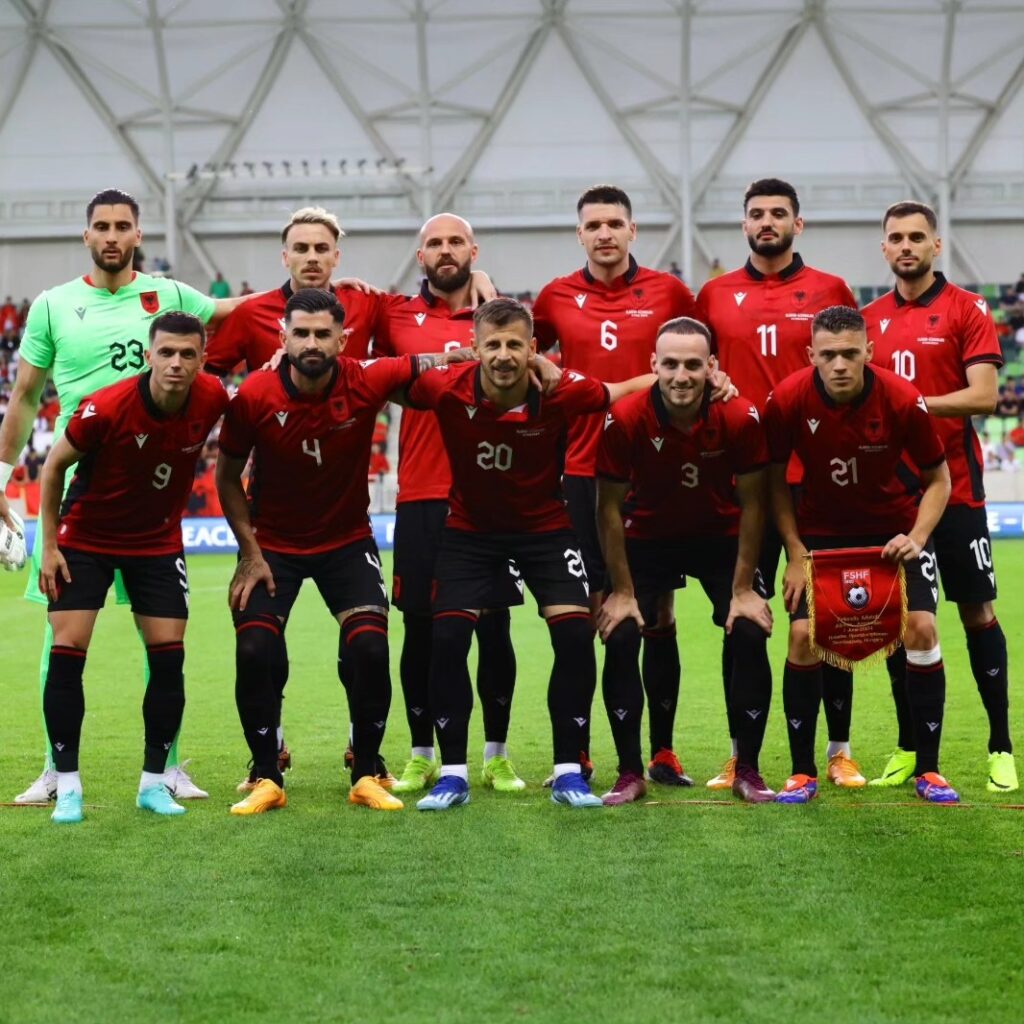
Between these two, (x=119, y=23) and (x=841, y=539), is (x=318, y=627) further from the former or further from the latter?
(x=119, y=23)

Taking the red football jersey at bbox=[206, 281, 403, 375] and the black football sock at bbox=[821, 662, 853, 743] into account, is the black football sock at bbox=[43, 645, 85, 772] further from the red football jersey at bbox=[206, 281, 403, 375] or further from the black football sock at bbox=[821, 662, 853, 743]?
the black football sock at bbox=[821, 662, 853, 743]

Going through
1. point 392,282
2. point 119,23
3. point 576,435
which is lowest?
point 576,435

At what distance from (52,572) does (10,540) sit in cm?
34

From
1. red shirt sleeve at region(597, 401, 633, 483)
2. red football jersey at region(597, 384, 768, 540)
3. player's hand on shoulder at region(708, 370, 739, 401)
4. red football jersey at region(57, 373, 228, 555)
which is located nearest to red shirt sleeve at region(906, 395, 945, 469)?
red football jersey at region(597, 384, 768, 540)

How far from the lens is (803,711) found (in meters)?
6.29

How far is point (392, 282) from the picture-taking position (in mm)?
33031

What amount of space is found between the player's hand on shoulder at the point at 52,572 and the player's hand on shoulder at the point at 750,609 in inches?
98.0

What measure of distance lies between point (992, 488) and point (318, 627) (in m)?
15.6

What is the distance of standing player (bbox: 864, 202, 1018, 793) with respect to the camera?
6.48 metres

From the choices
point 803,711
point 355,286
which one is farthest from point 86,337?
point 803,711

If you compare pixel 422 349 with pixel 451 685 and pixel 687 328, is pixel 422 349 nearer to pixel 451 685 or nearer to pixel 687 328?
pixel 687 328

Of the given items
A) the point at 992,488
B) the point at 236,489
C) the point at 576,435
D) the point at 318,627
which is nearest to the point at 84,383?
the point at 236,489

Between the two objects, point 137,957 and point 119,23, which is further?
point 119,23

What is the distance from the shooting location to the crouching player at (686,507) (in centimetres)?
615
